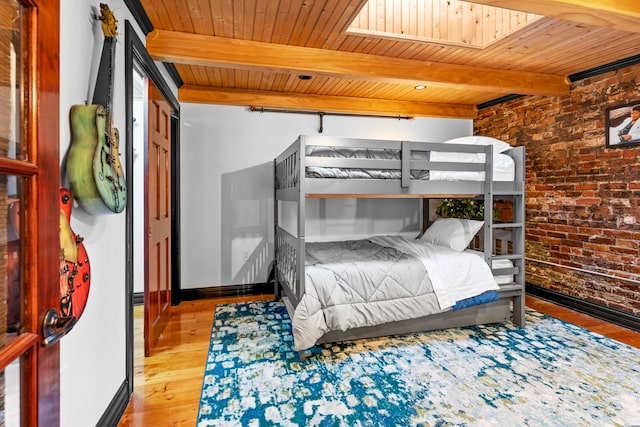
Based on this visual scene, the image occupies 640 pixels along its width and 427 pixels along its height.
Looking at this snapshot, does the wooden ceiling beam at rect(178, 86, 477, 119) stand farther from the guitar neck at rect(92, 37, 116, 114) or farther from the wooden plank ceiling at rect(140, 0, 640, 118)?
the guitar neck at rect(92, 37, 116, 114)

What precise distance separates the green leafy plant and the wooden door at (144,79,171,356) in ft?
10.8

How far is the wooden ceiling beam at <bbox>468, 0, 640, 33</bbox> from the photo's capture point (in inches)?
68.9

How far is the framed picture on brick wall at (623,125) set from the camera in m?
2.83

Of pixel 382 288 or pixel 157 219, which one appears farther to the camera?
pixel 157 219

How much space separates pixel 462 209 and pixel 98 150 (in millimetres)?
3891

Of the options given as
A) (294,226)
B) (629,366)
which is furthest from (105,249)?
(629,366)

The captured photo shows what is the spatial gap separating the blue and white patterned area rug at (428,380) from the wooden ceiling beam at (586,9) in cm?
220

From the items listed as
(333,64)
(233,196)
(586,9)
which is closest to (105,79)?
(333,64)

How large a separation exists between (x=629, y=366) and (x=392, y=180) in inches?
81.4

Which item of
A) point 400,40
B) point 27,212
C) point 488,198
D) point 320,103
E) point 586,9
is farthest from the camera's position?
point 320,103

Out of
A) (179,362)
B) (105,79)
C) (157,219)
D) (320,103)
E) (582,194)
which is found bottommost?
(179,362)

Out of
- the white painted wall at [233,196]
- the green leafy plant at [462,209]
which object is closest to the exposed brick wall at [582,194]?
the green leafy plant at [462,209]

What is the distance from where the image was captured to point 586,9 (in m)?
1.82

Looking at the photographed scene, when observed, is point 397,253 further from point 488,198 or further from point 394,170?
point 488,198
